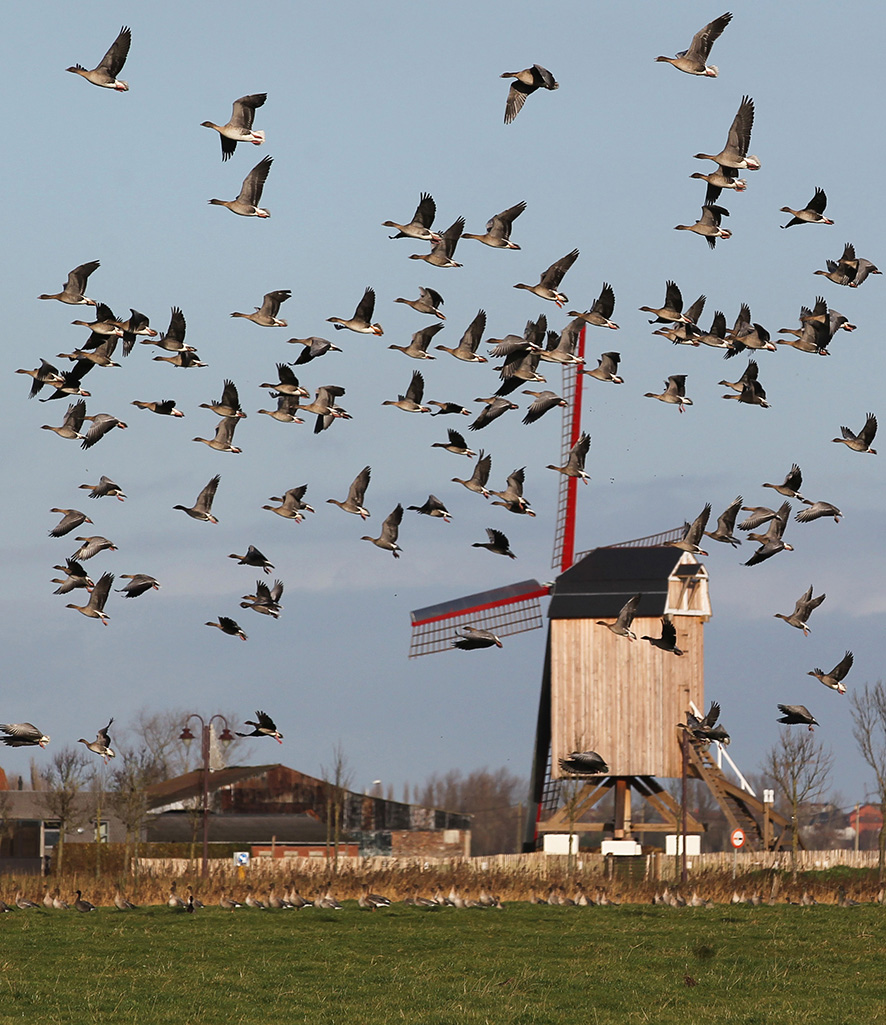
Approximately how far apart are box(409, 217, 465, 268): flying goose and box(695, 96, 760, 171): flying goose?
5836mm

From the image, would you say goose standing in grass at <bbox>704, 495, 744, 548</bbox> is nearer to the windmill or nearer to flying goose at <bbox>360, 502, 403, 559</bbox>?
flying goose at <bbox>360, 502, 403, 559</bbox>

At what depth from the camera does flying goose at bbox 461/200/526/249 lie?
33250mm

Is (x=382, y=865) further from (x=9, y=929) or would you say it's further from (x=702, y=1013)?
(x=702, y=1013)

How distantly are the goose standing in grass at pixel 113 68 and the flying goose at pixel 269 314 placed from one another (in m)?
6.25

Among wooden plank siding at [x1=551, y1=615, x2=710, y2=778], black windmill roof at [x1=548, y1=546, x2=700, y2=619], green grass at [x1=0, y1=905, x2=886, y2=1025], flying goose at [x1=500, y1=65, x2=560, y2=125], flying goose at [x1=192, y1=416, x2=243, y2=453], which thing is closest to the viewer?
green grass at [x1=0, y1=905, x2=886, y2=1025]

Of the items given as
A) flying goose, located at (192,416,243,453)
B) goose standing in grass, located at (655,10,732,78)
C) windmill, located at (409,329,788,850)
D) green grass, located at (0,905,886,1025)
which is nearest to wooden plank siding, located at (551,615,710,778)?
windmill, located at (409,329,788,850)

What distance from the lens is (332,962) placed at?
30594 mm

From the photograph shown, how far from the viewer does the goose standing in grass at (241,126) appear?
3011 centimetres

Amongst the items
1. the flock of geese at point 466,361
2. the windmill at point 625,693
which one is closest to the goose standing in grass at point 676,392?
the flock of geese at point 466,361

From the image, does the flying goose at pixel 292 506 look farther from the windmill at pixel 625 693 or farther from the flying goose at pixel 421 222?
the windmill at pixel 625 693

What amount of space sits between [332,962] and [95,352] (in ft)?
45.8

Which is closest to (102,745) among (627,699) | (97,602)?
(97,602)

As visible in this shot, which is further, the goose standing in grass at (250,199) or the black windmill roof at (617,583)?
the black windmill roof at (617,583)

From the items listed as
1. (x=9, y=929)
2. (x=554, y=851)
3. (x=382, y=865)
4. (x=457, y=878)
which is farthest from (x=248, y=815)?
(x=9, y=929)
